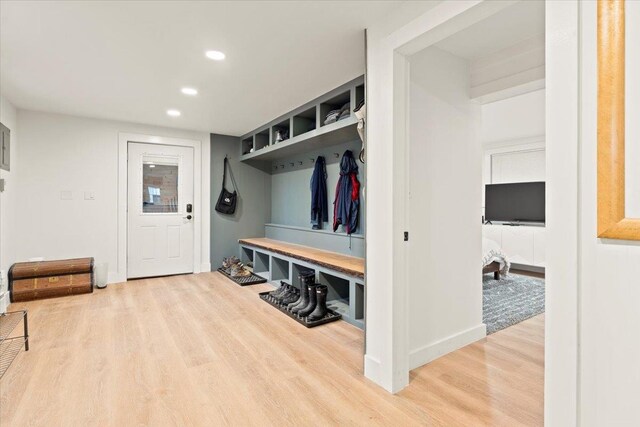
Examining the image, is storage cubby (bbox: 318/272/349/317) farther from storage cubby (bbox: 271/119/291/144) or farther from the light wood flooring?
storage cubby (bbox: 271/119/291/144)

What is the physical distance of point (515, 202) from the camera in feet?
19.5

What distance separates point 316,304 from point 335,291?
1.66 ft

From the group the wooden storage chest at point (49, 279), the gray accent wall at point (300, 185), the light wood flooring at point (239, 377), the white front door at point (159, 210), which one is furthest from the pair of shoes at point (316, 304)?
the wooden storage chest at point (49, 279)

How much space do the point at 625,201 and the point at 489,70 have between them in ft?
5.75

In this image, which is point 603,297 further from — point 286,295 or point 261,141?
point 261,141

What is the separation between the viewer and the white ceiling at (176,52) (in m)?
1.93

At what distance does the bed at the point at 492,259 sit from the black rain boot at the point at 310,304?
2.51 m

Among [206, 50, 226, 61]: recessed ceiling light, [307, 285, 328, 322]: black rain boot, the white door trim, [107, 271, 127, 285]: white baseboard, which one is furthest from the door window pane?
[307, 285, 328, 322]: black rain boot

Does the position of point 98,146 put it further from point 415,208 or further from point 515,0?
point 515,0

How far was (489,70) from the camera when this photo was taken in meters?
2.43

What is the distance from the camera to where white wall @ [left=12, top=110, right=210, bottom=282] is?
394cm

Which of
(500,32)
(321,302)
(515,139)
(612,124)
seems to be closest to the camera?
(612,124)

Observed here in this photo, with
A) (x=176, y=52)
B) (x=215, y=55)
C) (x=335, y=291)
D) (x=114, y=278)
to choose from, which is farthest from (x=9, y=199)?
(x=335, y=291)

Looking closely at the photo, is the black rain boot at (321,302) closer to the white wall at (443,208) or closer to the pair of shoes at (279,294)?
the pair of shoes at (279,294)
